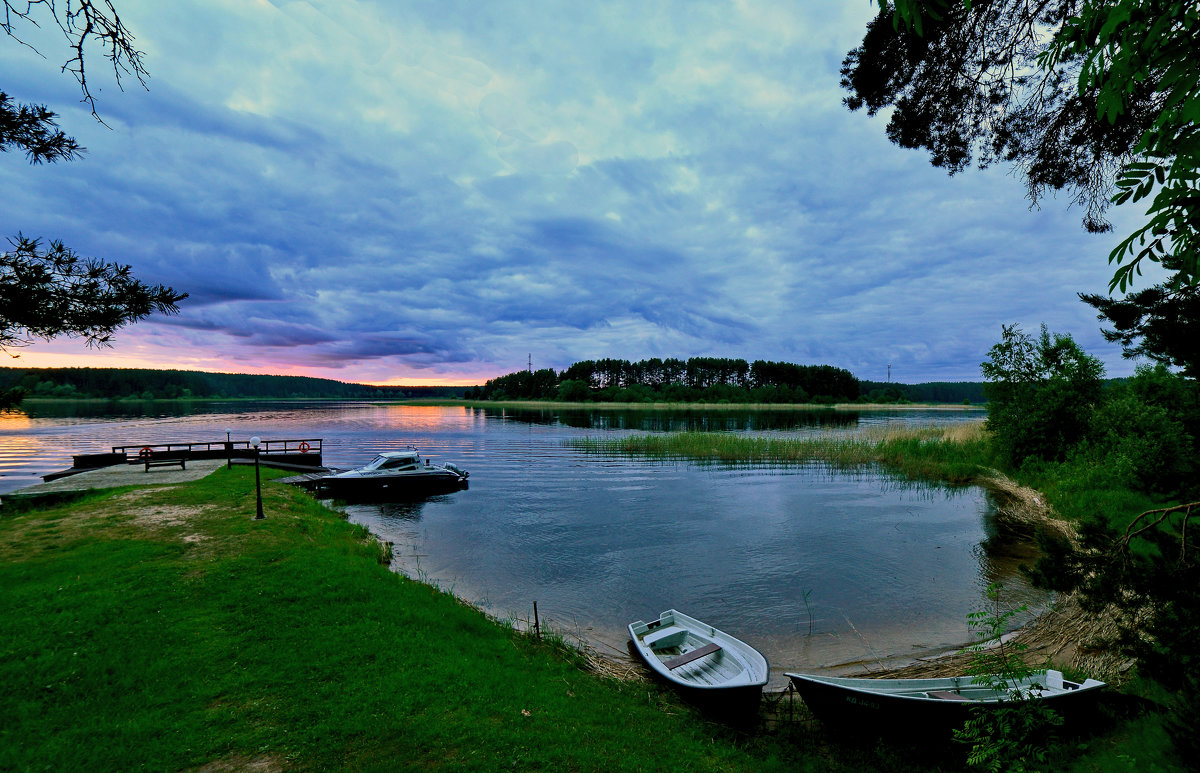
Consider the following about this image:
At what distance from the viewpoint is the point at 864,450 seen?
4009 centimetres

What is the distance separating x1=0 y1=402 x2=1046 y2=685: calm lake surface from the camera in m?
12.8

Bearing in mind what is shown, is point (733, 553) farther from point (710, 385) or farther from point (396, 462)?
point (710, 385)

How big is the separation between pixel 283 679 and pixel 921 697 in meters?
9.20

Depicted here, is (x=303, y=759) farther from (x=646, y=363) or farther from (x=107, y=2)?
(x=646, y=363)

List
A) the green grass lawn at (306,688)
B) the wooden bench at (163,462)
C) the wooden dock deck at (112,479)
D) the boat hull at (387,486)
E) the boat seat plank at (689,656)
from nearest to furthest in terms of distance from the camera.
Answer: the green grass lawn at (306,688), the boat seat plank at (689,656), the wooden dock deck at (112,479), the wooden bench at (163,462), the boat hull at (387,486)

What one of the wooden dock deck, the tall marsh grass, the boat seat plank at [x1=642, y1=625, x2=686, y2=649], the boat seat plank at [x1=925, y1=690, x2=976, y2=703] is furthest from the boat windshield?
the boat seat plank at [x1=925, y1=690, x2=976, y2=703]

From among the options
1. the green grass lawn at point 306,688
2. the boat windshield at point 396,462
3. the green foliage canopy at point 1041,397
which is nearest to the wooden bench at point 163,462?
the boat windshield at point 396,462

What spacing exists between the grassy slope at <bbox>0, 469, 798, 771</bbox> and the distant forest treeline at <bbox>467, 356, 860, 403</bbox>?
135006 mm

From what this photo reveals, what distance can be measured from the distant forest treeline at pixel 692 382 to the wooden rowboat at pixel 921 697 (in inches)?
5321

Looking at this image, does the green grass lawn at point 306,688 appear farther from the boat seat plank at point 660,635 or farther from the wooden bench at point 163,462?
the wooden bench at point 163,462

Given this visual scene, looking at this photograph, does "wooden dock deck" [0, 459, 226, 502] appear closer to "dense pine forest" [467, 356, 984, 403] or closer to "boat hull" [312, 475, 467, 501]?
"boat hull" [312, 475, 467, 501]

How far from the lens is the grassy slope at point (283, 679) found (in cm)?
594

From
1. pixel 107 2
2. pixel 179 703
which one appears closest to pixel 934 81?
pixel 107 2

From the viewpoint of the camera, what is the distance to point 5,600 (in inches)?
357
